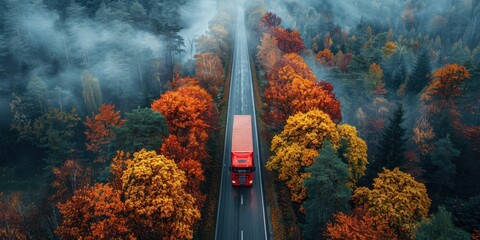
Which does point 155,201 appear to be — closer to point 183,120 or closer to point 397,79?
point 183,120

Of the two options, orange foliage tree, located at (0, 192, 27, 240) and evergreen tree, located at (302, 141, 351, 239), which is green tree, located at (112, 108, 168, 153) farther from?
evergreen tree, located at (302, 141, 351, 239)

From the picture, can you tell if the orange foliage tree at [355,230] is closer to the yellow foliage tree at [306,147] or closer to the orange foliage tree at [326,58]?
the yellow foliage tree at [306,147]

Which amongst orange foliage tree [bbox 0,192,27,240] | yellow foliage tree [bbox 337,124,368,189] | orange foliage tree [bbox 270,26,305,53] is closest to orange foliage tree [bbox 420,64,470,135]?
yellow foliage tree [bbox 337,124,368,189]

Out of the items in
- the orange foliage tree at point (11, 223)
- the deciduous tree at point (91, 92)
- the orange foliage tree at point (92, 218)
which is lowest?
the orange foliage tree at point (11, 223)

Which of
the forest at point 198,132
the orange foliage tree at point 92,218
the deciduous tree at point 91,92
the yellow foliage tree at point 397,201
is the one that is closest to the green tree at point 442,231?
the forest at point 198,132

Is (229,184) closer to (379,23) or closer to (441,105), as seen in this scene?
(441,105)

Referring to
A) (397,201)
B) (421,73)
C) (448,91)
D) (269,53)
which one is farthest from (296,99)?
Answer: (421,73)
